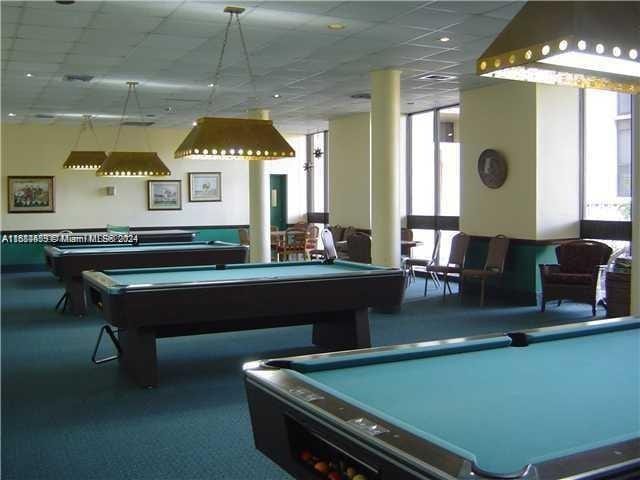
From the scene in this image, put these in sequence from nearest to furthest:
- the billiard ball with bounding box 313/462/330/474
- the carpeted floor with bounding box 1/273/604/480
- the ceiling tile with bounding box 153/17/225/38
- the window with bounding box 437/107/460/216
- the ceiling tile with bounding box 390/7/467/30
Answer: the billiard ball with bounding box 313/462/330/474
the carpeted floor with bounding box 1/273/604/480
the ceiling tile with bounding box 390/7/467/30
the ceiling tile with bounding box 153/17/225/38
the window with bounding box 437/107/460/216

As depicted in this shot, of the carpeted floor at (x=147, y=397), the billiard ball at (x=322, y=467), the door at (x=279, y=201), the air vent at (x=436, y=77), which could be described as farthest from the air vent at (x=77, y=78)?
the billiard ball at (x=322, y=467)

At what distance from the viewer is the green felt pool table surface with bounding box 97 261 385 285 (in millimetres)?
5672

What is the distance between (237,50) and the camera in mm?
7578

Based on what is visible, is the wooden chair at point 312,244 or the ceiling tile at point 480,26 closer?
the ceiling tile at point 480,26

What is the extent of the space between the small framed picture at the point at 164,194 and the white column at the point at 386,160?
7.61 m

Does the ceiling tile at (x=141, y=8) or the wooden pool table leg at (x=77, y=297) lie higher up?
the ceiling tile at (x=141, y=8)

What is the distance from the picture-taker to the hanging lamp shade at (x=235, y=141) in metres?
5.87

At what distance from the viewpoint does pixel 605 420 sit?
6.82 feet

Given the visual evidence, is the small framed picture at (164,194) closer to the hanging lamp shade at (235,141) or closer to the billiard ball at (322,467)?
the hanging lamp shade at (235,141)

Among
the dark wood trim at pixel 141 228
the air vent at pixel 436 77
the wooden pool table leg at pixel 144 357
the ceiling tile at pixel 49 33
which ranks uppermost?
the ceiling tile at pixel 49 33

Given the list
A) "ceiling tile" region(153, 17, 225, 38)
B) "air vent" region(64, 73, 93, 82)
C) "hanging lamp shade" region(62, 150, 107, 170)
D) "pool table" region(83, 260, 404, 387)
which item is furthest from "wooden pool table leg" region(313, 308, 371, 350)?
"hanging lamp shade" region(62, 150, 107, 170)

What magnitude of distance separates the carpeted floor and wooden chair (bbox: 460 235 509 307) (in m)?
0.55

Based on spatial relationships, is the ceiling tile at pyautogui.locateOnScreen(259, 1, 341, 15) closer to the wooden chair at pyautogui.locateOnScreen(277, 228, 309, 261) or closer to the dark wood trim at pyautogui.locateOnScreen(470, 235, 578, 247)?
the dark wood trim at pyautogui.locateOnScreen(470, 235, 578, 247)

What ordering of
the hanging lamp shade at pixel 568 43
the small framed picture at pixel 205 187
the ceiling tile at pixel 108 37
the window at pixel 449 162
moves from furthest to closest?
the small framed picture at pixel 205 187 → the window at pixel 449 162 → the ceiling tile at pixel 108 37 → the hanging lamp shade at pixel 568 43
